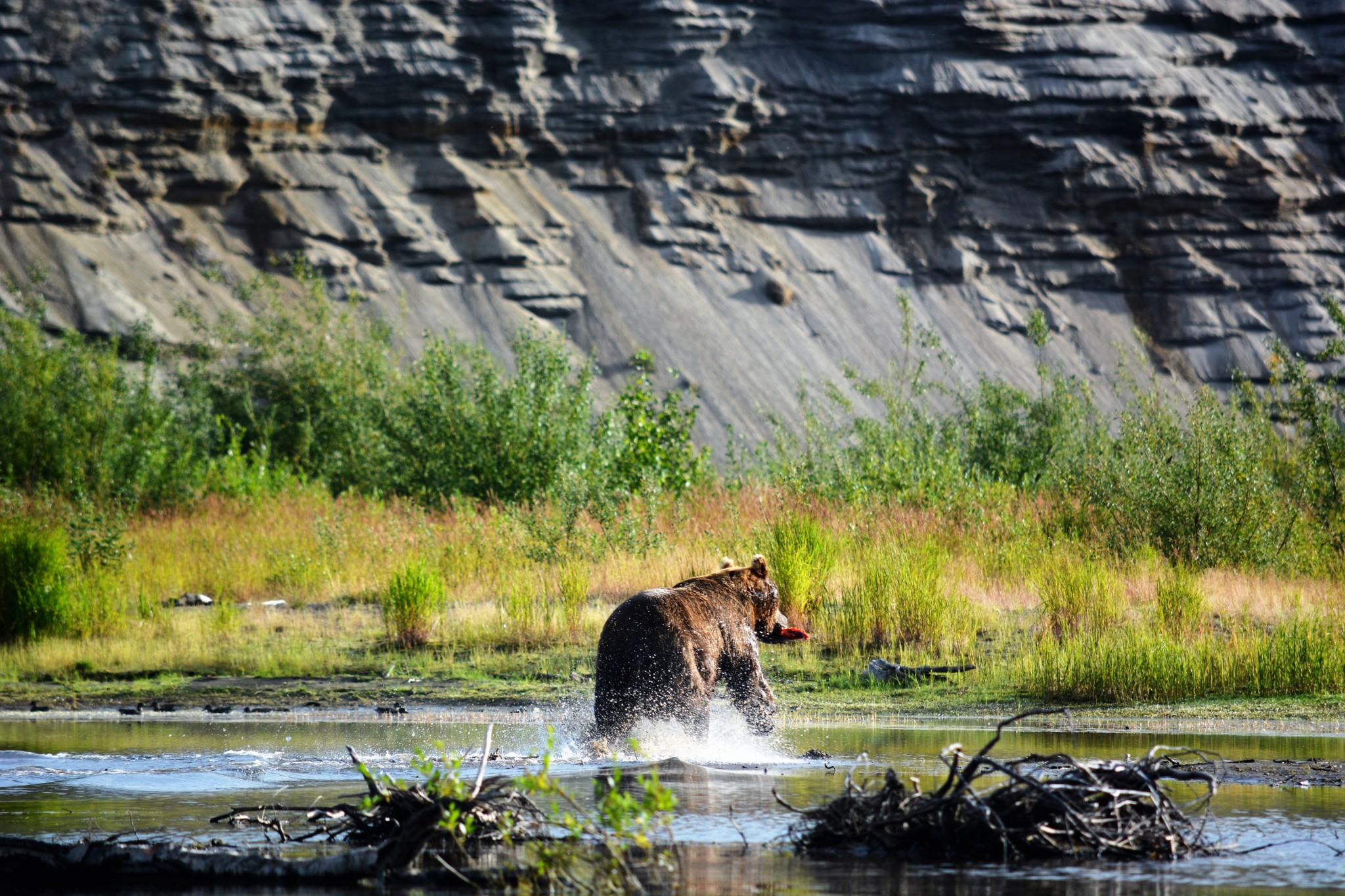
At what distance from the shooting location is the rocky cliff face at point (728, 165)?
2143 inches

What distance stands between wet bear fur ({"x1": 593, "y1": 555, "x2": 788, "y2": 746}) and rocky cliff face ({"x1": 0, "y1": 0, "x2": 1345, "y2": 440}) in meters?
43.4

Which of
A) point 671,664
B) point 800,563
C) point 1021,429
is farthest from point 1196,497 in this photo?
point 1021,429

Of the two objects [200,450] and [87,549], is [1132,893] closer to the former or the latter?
[87,549]

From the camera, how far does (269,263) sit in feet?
178

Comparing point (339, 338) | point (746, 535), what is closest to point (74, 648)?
point (746, 535)

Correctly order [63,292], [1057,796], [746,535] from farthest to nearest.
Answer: [63,292], [746,535], [1057,796]

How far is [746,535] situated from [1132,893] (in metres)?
12.8

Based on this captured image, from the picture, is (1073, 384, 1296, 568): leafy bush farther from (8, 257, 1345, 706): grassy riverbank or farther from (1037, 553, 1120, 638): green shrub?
(1037, 553, 1120, 638): green shrub

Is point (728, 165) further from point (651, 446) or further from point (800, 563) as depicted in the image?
point (800, 563)

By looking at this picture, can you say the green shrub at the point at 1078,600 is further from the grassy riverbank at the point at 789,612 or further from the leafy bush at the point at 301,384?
the leafy bush at the point at 301,384

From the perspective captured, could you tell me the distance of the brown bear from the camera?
914 cm

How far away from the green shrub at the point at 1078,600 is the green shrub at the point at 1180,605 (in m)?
0.42

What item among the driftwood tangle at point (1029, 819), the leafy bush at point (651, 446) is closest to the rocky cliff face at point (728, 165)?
the leafy bush at point (651, 446)

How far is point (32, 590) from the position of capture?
16.3 meters
